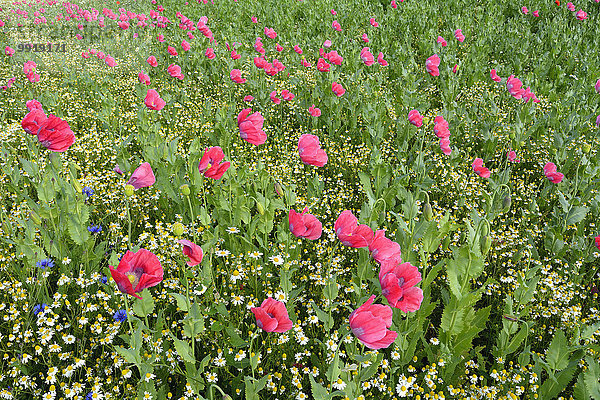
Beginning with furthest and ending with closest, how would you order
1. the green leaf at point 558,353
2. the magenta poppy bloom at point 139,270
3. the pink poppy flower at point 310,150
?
the pink poppy flower at point 310,150
the green leaf at point 558,353
the magenta poppy bloom at point 139,270

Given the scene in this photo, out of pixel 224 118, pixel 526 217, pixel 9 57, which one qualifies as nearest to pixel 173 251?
pixel 224 118

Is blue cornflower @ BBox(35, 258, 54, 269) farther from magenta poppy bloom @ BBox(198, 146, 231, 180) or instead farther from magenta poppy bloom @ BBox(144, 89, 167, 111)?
magenta poppy bloom @ BBox(144, 89, 167, 111)

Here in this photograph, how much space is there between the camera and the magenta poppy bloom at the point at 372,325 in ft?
4.64

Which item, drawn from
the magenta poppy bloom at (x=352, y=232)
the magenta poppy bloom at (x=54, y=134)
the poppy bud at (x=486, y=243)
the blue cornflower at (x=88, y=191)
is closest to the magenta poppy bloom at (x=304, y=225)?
the magenta poppy bloom at (x=352, y=232)

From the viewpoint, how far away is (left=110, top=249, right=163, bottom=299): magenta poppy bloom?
1518 mm

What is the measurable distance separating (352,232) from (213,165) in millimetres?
903

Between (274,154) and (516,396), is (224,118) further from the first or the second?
(516,396)

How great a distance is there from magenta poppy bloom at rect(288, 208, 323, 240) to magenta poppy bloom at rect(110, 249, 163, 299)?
0.70m

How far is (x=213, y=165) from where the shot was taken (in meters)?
2.32

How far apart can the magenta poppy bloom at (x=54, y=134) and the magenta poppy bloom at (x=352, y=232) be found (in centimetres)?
160

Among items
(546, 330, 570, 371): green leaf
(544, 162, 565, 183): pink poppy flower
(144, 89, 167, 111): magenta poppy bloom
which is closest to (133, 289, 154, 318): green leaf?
(546, 330, 570, 371): green leaf

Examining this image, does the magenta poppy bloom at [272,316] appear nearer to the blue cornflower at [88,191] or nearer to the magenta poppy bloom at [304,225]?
the magenta poppy bloom at [304,225]

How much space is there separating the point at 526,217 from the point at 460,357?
1.62 meters

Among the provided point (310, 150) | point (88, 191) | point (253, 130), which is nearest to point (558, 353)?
point (310, 150)
